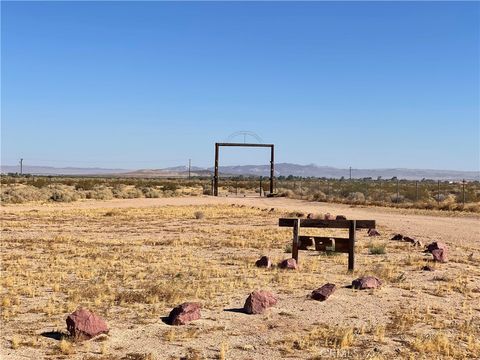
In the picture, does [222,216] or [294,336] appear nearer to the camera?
[294,336]

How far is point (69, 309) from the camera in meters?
10.1

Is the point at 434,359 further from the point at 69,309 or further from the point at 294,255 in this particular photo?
the point at 294,255

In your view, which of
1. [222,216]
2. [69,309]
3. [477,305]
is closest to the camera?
[69,309]

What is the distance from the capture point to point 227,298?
1104cm

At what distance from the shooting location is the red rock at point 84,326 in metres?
8.24

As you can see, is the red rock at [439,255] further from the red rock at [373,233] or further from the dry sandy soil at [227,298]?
the red rock at [373,233]

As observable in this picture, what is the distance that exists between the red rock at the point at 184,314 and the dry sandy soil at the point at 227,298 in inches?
5.5

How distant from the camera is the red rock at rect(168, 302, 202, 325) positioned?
9.16 m

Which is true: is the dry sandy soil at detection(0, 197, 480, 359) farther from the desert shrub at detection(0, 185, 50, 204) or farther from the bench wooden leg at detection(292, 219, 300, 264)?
the desert shrub at detection(0, 185, 50, 204)

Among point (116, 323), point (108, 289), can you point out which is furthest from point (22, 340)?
point (108, 289)

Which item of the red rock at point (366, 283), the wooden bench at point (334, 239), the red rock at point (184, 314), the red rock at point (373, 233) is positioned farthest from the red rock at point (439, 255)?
the red rock at point (184, 314)

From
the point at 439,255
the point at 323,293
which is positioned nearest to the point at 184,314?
the point at 323,293

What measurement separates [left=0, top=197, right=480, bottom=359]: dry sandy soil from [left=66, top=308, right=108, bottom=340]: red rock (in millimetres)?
132

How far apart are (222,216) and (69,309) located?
23064mm
